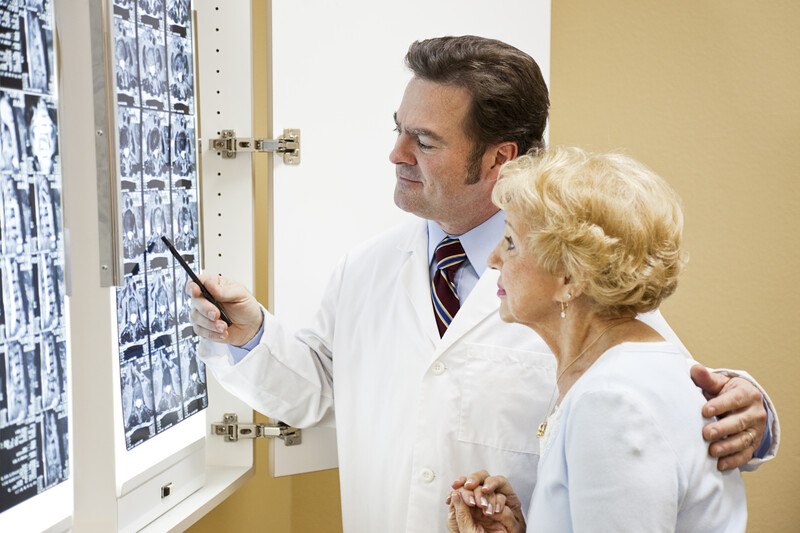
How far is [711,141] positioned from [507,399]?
4.33ft

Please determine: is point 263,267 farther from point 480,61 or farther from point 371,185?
point 480,61

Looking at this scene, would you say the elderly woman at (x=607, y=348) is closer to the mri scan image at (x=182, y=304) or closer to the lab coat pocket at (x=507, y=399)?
the lab coat pocket at (x=507, y=399)

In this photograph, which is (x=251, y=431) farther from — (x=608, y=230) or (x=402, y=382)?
(x=608, y=230)

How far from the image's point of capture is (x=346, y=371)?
1.64 m

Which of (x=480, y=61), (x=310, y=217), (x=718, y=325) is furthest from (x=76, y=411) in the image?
(x=718, y=325)

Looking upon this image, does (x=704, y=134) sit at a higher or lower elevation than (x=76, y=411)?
higher

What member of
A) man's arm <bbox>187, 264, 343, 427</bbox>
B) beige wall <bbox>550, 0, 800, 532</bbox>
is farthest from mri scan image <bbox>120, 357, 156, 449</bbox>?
beige wall <bbox>550, 0, 800, 532</bbox>

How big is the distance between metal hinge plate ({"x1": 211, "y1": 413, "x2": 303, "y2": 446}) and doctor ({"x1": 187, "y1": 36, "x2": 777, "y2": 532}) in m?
0.14

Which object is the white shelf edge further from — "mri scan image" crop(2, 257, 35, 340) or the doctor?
"mri scan image" crop(2, 257, 35, 340)

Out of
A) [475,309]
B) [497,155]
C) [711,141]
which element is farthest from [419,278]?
[711,141]

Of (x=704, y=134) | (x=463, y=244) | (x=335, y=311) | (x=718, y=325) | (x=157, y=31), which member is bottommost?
(x=718, y=325)

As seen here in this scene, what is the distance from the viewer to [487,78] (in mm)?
1534

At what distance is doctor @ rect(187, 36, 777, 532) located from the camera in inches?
57.1

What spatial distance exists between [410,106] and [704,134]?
119 centimetres
